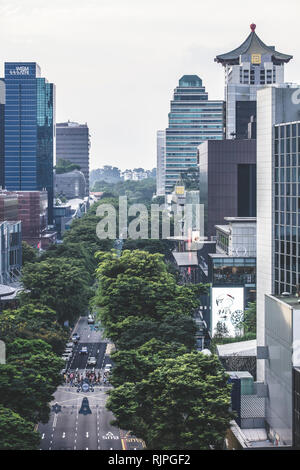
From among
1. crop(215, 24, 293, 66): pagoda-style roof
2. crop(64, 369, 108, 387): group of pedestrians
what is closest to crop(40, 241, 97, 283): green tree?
crop(64, 369, 108, 387): group of pedestrians

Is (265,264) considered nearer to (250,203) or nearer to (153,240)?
(250,203)

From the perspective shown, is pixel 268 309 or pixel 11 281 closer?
pixel 268 309

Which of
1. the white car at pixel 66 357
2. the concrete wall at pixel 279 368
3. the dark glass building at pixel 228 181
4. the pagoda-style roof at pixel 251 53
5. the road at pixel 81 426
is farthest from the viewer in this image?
the pagoda-style roof at pixel 251 53

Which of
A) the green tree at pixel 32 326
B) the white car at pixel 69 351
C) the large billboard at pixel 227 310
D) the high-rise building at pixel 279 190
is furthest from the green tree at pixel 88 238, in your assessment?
the high-rise building at pixel 279 190

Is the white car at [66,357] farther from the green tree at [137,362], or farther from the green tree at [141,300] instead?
the green tree at [137,362]

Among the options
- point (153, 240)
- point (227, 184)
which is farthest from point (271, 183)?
point (153, 240)
